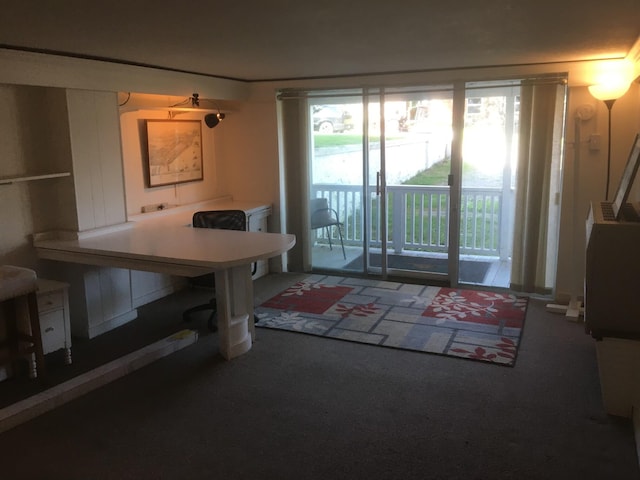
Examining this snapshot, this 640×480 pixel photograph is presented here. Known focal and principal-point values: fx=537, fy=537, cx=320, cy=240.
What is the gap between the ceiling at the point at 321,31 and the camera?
2330 mm

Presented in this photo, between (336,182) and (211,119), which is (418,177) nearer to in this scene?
(336,182)

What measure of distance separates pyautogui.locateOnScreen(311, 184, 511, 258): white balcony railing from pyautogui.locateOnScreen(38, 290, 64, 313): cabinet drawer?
9.72 feet

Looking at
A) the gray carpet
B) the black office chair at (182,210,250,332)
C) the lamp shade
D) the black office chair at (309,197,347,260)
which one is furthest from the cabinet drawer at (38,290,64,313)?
the black office chair at (309,197,347,260)

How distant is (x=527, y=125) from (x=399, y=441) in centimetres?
321

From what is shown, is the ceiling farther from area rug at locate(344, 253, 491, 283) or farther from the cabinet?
area rug at locate(344, 253, 491, 283)

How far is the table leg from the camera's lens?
3559 millimetres

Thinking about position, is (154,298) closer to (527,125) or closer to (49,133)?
(49,133)

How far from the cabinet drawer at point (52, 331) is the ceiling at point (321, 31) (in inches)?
67.4

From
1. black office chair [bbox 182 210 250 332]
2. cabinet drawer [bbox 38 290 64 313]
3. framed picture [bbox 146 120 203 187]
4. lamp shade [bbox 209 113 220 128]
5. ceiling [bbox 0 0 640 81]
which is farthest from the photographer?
lamp shade [bbox 209 113 220 128]

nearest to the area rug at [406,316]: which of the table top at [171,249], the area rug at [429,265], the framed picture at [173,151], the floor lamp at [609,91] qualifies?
the area rug at [429,265]

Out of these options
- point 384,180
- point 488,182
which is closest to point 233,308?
point 384,180

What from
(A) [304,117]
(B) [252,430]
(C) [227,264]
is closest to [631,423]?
(B) [252,430]

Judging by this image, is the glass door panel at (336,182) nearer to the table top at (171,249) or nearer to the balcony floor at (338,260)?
the balcony floor at (338,260)

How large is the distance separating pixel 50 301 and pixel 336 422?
2.07m
